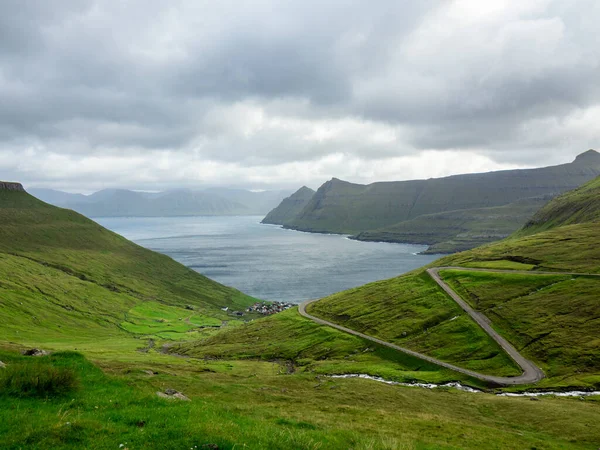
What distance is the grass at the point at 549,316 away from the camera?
75500 mm

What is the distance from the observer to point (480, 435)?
36.4 meters

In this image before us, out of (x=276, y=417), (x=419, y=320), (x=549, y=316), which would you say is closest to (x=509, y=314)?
(x=549, y=316)

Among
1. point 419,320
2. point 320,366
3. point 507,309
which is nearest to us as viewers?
point 320,366

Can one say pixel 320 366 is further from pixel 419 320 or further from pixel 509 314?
pixel 509 314

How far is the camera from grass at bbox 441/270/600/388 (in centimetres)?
7550

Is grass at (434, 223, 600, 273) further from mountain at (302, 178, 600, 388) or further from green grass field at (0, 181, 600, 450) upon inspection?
green grass field at (0, 181, 600, 450)

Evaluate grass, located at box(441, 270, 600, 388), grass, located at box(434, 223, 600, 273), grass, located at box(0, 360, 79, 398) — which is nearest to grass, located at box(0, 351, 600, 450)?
grass, located at box(0, 360, 79, 398)

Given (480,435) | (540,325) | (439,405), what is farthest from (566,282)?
(480,435)

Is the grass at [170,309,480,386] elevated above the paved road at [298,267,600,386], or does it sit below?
below

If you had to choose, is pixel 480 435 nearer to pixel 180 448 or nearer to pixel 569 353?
pixel 180 448

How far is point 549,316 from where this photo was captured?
9556 cm

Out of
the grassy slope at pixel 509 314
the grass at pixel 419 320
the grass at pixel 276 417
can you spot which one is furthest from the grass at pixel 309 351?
the grass at pixel 276 417

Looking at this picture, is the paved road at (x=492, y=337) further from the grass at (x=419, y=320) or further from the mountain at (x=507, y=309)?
the mountain at (x=507, y=309)

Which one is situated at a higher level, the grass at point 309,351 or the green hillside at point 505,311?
the green hillside at point 505,311
